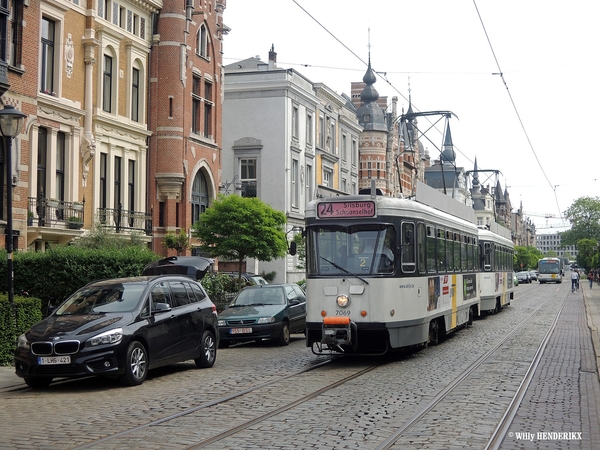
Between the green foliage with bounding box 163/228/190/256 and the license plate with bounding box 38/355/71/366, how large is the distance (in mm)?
22462

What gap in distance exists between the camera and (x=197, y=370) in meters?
14.9

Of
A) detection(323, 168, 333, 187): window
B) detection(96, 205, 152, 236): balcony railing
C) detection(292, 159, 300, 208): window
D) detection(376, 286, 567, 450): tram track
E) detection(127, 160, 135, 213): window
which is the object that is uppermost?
detection(323, 168, 333, 187): window

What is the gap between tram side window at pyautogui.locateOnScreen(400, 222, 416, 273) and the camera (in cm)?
1558

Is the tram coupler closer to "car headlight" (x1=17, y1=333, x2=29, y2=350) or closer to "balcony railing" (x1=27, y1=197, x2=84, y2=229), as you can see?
"car headlight" (x1=17, y1=333, x2=29, y2=350)

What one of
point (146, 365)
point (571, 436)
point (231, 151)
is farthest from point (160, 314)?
point (231, 151)

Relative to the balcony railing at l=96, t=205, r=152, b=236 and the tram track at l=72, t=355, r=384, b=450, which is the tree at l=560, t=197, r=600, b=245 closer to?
the balcony railing at l=96, t=205, r=152, b=236

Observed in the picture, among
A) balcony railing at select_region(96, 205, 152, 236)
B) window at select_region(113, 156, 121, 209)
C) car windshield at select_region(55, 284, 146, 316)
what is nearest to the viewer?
car windshield at select_region(55, 284, 146, 316)

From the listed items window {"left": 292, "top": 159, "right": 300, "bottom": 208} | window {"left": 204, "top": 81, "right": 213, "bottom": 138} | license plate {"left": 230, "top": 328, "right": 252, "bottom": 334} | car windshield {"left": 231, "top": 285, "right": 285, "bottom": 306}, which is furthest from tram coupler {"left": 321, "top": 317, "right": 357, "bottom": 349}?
window {"left": 292, "top": 159, "right": 300, "bottom": 208}

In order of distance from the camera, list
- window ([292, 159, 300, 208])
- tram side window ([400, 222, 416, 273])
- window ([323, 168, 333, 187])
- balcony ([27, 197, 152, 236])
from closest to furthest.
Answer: tram side window ([400, 222, 416, 273]), balcony ([27, 197, 152, 236]), window ([292, 159, 300, 208]), window ([323, 168, 333, 187])

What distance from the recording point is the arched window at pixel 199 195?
3841 centimetres

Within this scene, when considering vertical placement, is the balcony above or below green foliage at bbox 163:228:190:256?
above

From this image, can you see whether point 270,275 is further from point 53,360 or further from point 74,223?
point 53,360

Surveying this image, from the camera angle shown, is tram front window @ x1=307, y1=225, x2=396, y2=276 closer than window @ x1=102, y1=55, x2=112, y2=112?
Yes

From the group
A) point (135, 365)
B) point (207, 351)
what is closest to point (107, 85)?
point (207, 351)
